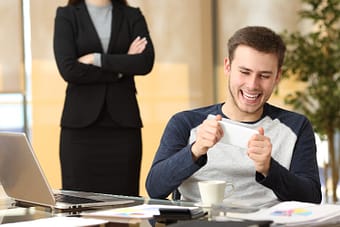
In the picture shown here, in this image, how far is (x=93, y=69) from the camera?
156 inches

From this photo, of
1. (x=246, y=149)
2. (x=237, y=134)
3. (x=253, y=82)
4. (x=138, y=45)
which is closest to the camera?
(x=237, y=134)

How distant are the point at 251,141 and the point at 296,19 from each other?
4546mm

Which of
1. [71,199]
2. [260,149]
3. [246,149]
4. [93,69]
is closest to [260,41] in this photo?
[246,149]

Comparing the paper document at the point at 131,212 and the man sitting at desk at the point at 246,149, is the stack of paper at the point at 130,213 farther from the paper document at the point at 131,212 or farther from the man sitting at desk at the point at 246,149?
the man sitting at desk at the point at 246,149

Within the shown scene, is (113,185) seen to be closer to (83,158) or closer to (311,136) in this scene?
(83,158)

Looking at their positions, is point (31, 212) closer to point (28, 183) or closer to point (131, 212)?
point (28, 183)

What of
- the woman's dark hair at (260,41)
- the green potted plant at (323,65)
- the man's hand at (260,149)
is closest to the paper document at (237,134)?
the man's hand at (260,149)

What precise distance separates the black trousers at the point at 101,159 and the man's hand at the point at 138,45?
17.2 inches

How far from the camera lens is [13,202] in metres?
2.49

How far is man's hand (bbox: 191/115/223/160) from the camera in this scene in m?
2.34

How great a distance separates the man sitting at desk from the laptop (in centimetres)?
27

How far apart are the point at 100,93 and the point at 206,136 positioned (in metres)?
1.72

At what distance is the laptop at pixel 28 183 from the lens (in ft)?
7.41

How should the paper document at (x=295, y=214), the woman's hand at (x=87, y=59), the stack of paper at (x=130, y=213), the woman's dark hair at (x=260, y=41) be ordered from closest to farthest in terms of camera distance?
the paper document at (x=295, y=214) < the stack of paper at (x=130, y=213) < the woman's dark hair at (x=260, y=41) < the woman's hand at (x=87, y=59)
